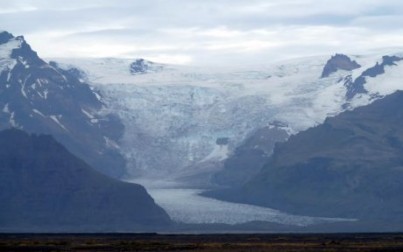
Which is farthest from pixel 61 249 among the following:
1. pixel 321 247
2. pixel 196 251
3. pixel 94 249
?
pixel 321 247

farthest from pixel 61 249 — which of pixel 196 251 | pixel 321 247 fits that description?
pixel 321 247

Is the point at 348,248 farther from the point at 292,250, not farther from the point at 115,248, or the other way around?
the point at 115,248

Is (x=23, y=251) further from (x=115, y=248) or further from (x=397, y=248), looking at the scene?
(x=397, y=248)

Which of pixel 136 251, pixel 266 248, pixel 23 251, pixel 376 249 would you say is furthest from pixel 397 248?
pixel 23 251

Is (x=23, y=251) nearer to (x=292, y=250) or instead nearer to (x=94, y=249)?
(x=94, y=249)

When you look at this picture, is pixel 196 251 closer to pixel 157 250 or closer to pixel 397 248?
pixel 157 250
